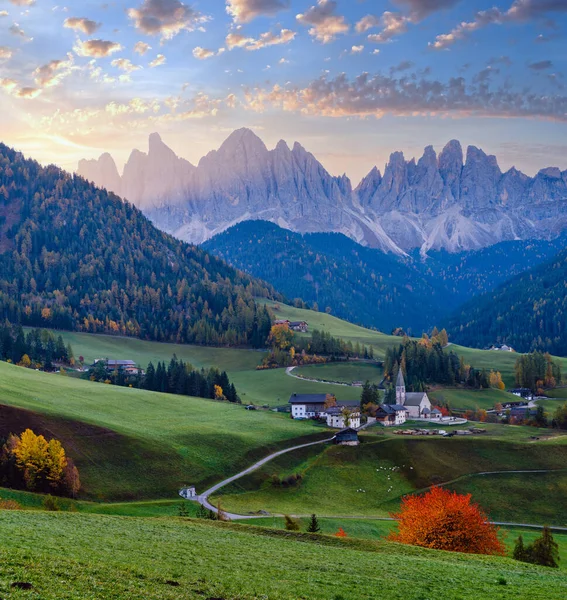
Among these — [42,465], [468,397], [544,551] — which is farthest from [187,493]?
[468,397]

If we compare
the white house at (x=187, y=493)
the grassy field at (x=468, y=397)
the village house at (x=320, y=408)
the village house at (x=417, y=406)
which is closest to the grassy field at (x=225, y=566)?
the white house at (x=187, y=493)

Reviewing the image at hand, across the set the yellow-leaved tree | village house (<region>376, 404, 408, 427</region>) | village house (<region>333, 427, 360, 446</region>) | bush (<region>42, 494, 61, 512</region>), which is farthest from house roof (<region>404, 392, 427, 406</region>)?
bush (<region>42, 494, 61, 512</region>)

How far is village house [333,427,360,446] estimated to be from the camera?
116825mm

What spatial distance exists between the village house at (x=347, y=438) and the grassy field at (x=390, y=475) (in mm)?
1660

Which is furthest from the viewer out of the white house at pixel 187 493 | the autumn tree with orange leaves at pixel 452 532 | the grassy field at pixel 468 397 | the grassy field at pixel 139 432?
the grassy field at pixel 468 397

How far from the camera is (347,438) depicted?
11762 centimetres

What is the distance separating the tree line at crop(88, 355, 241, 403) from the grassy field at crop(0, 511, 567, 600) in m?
118

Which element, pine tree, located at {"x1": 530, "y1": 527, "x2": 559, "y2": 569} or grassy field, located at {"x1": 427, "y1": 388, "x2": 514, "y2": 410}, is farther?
grassy field, located at {"x1": 427, "y1": 388, "x2": 514, "y2": 410}

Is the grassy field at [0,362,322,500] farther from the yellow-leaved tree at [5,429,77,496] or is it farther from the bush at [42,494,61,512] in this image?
the bush at [42,494,61,512]

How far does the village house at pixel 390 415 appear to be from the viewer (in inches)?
5566

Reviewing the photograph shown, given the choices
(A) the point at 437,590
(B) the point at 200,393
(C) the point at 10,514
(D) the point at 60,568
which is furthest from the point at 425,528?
(B) the point at 200,393

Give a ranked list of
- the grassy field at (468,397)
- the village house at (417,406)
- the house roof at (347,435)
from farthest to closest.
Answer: the grassy field at (468,397) < the village house at (417,406) < the house roof at (347,435)

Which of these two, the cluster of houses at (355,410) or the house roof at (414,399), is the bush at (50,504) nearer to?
the cluster of houses at (355,410)

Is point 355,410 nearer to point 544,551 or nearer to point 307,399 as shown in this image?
point 307,399
